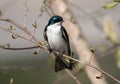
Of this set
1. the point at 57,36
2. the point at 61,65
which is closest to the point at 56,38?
the point at 57,36

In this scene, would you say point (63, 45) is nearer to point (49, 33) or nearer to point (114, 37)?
point (49, 33)

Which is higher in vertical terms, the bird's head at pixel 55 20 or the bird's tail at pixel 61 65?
the bird's head at pixel 55 20

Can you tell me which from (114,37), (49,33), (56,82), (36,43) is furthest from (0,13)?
(49,33)

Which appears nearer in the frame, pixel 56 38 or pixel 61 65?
pixel 61 65

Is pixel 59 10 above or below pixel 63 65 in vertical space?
above

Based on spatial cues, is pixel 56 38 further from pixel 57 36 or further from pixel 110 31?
pixel 110 31

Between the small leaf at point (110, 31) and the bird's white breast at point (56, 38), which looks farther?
the bird's white breast at point (56, 38)

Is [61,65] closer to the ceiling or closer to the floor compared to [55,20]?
closer to the floor

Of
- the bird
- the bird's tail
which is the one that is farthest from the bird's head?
the bird's tail

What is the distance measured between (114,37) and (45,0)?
0.32 meters

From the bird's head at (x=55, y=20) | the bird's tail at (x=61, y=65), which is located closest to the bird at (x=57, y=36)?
the bird's head at (x=55, y=20)

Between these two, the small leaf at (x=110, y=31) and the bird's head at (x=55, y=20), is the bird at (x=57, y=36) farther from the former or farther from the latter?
the small leaf at (x=110, y=31)

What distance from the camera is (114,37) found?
2.41 metres

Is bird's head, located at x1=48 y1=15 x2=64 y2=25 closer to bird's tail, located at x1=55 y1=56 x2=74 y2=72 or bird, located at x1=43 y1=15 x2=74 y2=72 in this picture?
bird, located at x1=43 y1=15 x2=74 y2=72
